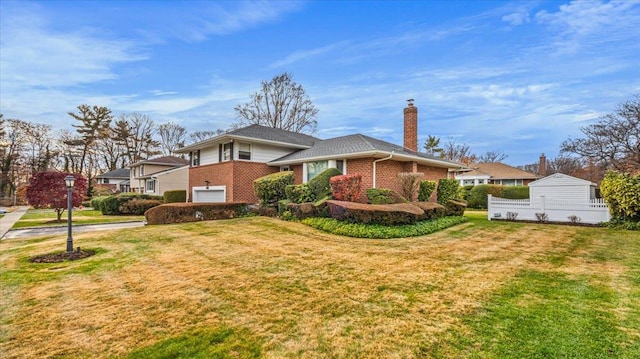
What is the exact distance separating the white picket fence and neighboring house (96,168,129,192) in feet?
152

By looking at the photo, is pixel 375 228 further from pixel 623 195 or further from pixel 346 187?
pixel 623 195

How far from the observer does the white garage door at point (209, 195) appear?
17.0 m

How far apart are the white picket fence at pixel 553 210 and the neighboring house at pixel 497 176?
70.0ft

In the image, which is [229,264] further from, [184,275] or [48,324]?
[48,324]

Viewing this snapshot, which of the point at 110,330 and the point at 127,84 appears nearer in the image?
the point at 110,330

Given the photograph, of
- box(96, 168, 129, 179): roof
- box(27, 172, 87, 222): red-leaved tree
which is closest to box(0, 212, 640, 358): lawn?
box(27, 172, 87, 222): red-leaved tree

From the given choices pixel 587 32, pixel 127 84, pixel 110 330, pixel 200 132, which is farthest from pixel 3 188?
pixel 587 32

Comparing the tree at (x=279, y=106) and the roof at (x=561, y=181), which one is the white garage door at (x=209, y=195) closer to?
the tree at (x=279, y=106)

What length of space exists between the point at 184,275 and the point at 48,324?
2016 mm

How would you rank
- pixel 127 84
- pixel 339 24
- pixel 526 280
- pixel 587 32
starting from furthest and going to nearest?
1. pixel 127 84
2. pixel 339 24
3. pixel 587 32
4. pixel 526 280

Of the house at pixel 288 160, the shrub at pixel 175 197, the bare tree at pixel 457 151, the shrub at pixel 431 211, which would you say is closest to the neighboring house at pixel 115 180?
the shrub at pixel 175 197

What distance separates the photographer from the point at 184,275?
544 centimetres

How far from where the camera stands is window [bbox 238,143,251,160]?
52.7 ft

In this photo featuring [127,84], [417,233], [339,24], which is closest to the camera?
[417,233]
